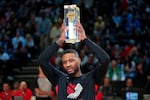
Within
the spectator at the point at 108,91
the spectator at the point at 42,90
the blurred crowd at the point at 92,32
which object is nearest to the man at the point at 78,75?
the spectator at the point at 42,90

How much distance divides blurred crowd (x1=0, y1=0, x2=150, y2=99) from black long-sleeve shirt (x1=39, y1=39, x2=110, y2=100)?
893cm

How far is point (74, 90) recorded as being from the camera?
5.19 metres

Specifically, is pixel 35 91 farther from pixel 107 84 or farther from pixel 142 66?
pixel 142 66

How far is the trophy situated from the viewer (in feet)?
17.3

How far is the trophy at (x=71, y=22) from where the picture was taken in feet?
17.3

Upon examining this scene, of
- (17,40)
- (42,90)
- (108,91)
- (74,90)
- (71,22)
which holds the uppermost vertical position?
(71,22)

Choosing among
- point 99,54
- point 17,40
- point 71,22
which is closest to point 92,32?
point 17,40

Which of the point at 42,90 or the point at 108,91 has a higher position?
the point at 42,90

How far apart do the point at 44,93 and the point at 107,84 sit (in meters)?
2.42

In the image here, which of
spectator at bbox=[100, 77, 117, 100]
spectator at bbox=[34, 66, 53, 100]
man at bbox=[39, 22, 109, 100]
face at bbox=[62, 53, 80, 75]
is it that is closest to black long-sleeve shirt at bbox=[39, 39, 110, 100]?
man at bbox=[39, 22, 109, 100]

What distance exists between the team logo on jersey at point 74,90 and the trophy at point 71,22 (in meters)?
0.48

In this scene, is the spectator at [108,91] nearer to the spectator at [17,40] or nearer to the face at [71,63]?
the spectator at [17,40]

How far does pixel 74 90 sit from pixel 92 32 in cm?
1287

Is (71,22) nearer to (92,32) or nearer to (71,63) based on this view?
(71,63)
